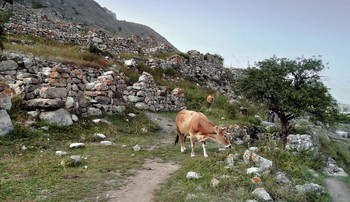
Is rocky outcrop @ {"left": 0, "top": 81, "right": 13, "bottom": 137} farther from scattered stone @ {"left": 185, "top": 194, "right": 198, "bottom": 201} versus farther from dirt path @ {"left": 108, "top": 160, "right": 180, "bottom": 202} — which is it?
scattered stone @ {"left": 185, "top": 194, "right": 198, "bottom": 201}

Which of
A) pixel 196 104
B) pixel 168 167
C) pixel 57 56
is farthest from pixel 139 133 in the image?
pixel 196 104

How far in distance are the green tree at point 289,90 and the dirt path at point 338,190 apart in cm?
784

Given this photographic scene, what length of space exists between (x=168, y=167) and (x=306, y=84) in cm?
1585

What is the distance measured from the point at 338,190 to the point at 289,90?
10.4 metres

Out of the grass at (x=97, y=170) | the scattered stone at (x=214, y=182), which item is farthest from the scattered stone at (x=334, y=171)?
the scattered stone at (x=214, y=182)

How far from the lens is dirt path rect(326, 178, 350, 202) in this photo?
476 inches

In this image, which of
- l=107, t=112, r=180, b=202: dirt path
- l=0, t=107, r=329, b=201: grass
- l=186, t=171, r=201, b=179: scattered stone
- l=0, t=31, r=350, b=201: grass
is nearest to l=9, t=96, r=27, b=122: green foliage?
l=0, t=31, r=350, b=201: grass

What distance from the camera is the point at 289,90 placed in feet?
74.9

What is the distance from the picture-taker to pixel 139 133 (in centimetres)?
1658

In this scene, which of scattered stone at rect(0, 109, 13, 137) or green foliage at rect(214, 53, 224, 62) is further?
green foliage at rect(214, 53, 224, 62)

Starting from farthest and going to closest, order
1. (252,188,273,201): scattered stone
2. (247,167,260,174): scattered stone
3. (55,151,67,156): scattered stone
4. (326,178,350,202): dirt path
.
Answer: (326,178,350,202): dirt path
(55,151,67,156): scattered stone
(247,167,260,174): scattered stone
(252,188,273,201): scattered stone

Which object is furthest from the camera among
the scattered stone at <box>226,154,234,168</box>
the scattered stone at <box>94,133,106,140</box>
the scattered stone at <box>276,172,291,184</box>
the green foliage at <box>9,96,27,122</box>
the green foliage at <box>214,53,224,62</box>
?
the green foliage at <box>214,53,224,62</box>

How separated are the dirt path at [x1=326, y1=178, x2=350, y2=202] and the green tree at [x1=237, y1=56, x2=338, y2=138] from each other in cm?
784

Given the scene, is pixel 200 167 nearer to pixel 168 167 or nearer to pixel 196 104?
pixel 168 167
